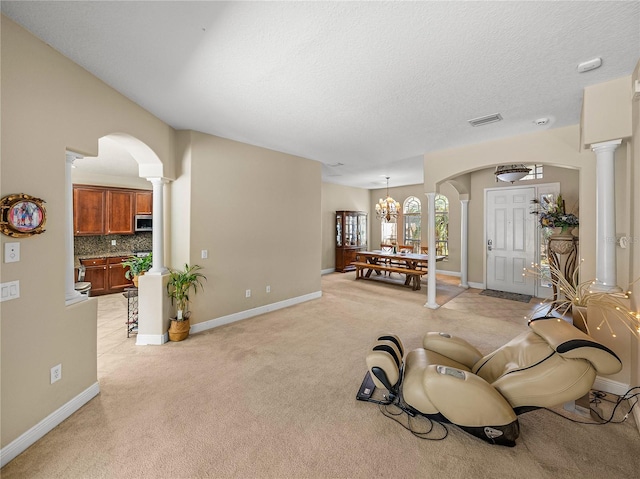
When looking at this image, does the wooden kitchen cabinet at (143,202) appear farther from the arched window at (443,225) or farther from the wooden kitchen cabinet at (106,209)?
the arched window at (443,225)

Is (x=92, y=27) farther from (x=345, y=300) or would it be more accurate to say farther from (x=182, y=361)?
(x=345, y=300)

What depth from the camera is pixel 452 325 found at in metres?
4.10

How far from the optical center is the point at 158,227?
3.49 m

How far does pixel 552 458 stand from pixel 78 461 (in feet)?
9.63

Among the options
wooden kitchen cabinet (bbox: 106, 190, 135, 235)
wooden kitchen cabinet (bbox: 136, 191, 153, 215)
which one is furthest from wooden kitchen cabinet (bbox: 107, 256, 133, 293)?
wooden kitchen cabinet (bbox: 136, 191, 153, 215)

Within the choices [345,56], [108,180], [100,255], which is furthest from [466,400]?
[108,180]

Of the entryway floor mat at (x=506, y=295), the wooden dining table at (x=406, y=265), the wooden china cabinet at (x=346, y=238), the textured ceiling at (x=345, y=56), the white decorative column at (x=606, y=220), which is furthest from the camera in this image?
the wooden china cabinet at (x=346, y=238)

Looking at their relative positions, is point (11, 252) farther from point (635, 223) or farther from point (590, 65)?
point (635, 223)

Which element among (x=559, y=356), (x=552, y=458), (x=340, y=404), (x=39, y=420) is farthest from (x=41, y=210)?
(x=552, y=458)

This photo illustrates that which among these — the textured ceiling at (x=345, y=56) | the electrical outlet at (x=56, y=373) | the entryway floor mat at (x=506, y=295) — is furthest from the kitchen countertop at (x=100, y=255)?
the entryway floor mat at (x=506, y=295)

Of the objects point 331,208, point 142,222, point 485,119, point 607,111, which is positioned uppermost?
point 485,119

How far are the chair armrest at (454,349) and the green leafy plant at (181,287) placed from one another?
2838 millimetres

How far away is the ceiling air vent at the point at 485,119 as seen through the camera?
3177 mm

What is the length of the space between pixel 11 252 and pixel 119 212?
5.05 m
